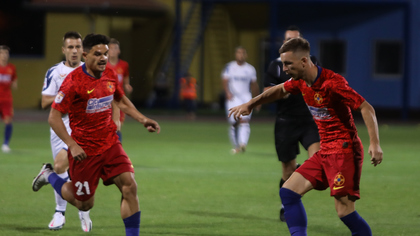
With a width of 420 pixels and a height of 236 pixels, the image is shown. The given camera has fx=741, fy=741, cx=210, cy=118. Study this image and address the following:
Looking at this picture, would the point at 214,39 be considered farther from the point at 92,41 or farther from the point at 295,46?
the point at 295,46

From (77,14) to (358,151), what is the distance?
29673mm

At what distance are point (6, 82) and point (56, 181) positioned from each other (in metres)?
10.7

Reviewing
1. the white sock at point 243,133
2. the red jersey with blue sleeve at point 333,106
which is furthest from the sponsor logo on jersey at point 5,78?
the red jersey with blue sleeve at point 333,106

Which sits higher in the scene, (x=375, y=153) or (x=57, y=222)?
(x=375, y=153)

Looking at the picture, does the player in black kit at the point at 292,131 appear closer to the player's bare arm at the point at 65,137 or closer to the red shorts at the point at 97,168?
the red shorts at the point at 97,168

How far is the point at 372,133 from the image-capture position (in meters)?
6.00

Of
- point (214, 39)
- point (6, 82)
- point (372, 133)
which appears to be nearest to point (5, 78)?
point (6, 82)

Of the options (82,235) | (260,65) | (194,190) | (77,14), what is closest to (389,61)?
(260,65)

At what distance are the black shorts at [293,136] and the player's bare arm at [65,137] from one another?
277cm

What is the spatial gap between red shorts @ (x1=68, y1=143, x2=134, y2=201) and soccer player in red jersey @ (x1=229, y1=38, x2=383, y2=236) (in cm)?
155

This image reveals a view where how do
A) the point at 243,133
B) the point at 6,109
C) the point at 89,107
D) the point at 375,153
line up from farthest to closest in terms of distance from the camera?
the point at 6,109, the point at 243,133, the point at 89,107, the point at 375,153

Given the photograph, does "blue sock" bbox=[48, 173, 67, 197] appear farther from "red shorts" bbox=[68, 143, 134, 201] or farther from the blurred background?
the blurred background

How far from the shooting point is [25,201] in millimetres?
10102

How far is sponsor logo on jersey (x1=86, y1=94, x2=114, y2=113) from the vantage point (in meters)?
6.89
